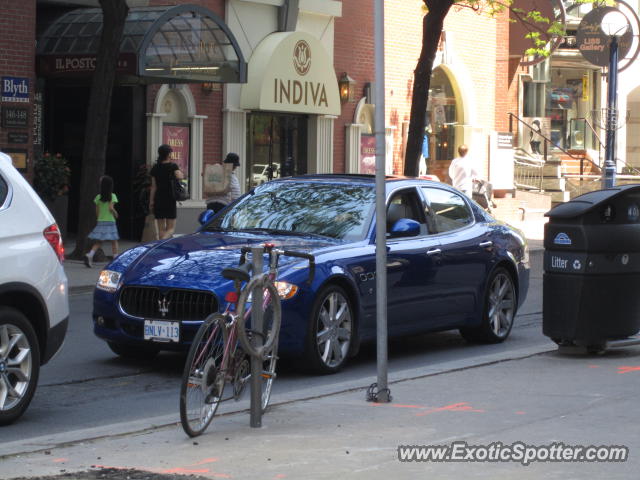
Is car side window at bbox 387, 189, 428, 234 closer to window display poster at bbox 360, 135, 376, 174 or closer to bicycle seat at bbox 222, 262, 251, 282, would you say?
bicycle seat at bbox 222, 262, 251, 282

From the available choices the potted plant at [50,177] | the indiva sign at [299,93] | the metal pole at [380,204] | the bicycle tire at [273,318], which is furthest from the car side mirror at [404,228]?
the indiva sign at [299,93]

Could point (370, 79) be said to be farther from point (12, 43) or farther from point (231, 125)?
point (12, 43)

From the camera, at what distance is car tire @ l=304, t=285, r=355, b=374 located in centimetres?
980

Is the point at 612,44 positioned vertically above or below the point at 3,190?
above

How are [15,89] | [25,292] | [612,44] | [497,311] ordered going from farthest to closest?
[612,44]
[15,89]
[497,311]
[25,292]

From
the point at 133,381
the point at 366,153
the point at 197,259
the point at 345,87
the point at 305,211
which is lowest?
the point at 133,381

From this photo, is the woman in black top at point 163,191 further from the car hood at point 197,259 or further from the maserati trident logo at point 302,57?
the car hood at point 197,259

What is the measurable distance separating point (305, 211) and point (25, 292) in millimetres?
3510

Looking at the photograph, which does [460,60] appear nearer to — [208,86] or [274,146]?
[274,146]

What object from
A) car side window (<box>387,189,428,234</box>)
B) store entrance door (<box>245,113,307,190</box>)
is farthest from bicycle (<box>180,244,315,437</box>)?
store entrance door (<box>245,113,307,190</box>)

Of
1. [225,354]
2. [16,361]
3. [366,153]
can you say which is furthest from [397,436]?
[366,153]

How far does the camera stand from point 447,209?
12.0m

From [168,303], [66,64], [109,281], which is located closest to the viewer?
[168,303]

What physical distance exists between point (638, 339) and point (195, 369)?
523cm
